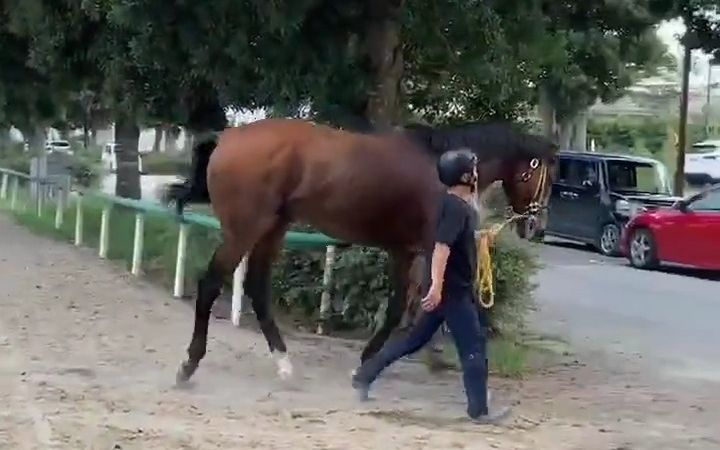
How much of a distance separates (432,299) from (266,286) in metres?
2.18

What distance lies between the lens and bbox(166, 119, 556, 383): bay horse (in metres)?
8.59

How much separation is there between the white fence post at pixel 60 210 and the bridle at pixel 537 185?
12776 millimetres

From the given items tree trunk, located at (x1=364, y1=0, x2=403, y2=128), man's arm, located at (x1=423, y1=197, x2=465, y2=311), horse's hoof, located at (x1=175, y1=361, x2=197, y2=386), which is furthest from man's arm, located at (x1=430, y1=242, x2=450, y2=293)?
tree trunk, located at (x1=364, y1=0, x2=403, y2=128)

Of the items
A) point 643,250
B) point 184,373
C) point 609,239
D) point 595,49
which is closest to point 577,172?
point 609,239

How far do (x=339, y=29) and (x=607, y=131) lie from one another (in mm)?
49141

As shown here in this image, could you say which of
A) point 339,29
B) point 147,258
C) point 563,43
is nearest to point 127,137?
point 147,258

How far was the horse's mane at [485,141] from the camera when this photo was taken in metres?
8.59

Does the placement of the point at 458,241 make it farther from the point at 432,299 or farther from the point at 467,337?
the point at 467,337

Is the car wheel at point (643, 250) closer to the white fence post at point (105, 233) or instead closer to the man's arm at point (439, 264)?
the white fence post at point (105, 233)

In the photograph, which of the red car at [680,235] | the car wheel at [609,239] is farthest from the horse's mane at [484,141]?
the car wheel at [609,239]

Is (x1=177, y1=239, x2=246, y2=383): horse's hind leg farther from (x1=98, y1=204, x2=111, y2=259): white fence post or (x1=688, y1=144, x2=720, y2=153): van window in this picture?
(x1=688, y1=144, x2=720, y2=153): van window

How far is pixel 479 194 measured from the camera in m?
8.79

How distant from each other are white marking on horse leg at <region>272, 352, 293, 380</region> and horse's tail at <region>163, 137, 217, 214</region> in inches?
78.1

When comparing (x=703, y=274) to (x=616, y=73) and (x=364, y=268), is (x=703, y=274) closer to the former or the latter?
(x=616, y=73)
